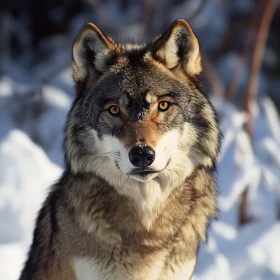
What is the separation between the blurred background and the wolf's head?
3.50 feet

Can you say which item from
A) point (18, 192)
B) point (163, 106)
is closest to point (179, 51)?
point (163, 106)

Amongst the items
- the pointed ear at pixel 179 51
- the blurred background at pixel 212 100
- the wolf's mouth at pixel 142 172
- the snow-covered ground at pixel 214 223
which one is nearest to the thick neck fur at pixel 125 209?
the wolf's mouth at pixel 142 172

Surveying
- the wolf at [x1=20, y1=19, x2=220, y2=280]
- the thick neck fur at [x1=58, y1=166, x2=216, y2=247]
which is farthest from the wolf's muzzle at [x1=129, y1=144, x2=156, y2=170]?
the thick neck fur at [x1=58, y1=166, x2=216, y2=247]

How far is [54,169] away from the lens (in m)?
6.77

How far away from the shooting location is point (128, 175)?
3752 millimetres

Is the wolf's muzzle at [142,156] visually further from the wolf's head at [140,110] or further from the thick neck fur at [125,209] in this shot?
the thick neck fur at [125,209]

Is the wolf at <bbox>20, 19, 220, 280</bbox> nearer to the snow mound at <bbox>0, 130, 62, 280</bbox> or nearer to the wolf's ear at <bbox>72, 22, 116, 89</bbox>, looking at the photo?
the wolf's ear at <bbox>72, 22, 116, 89</bbox>

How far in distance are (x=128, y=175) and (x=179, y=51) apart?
0.82 metres

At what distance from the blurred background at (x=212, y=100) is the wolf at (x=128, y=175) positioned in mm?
1092

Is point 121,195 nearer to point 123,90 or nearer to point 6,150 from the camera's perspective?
point 123,90

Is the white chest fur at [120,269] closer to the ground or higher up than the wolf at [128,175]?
closer to the ground

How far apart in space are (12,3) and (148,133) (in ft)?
37.7

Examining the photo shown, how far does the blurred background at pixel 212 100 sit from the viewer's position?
243 inches

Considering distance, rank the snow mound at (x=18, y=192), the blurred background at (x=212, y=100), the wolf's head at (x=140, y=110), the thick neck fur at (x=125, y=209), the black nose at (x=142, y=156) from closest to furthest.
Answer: the black nose at (x=142, y=156), the wolf's head at (x=140, y=110), the thick neck fur at (x=125, y=209), the snow mound at (x=18, y=192), the blurred background at (x=212, y=100)
